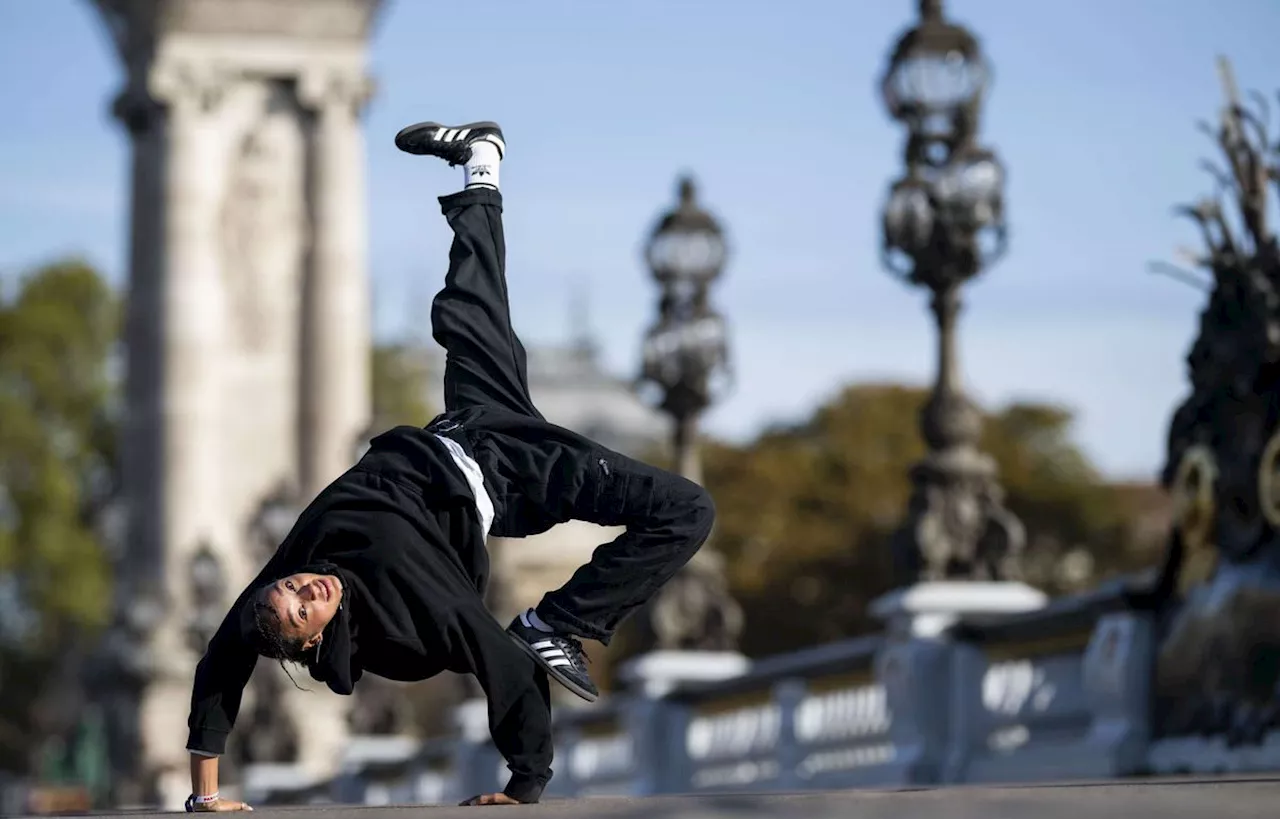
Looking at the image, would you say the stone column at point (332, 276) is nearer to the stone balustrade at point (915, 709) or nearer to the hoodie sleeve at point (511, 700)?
the stone balustrade at point (915, 709)

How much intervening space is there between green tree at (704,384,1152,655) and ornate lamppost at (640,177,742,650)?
4174 centimetres

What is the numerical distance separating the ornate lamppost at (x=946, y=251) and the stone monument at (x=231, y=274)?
3714cm

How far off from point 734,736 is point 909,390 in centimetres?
5427

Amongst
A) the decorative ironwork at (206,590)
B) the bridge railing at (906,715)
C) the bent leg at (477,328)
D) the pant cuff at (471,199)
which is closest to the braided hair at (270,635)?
the bent leg at (477,328)

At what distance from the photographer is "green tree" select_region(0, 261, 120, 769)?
78.1 meters

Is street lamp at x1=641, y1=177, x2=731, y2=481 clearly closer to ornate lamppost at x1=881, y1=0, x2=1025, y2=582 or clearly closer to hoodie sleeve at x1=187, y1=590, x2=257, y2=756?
ornate lamppost at x1=881, y1=0, x2=1025, y2=582

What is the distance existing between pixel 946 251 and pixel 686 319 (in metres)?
4.78

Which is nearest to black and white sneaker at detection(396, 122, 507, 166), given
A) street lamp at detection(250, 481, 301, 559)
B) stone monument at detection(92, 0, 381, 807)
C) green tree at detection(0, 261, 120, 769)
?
street lamp at detection(250, 481, 301, 559)

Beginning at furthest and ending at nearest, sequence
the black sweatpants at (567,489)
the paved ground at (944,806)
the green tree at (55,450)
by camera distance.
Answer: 1. the green tree at (55,450)
2. the black sweatpants at (567,489)
3. the paved ground at (944,806)

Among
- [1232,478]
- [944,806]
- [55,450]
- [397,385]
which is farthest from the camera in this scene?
[397,385]

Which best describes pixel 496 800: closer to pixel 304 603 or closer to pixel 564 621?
pixel 564 621

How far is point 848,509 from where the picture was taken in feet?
230

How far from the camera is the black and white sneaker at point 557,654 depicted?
927 cm

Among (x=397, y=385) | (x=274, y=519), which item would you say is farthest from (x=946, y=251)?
(x=397, y=385)
